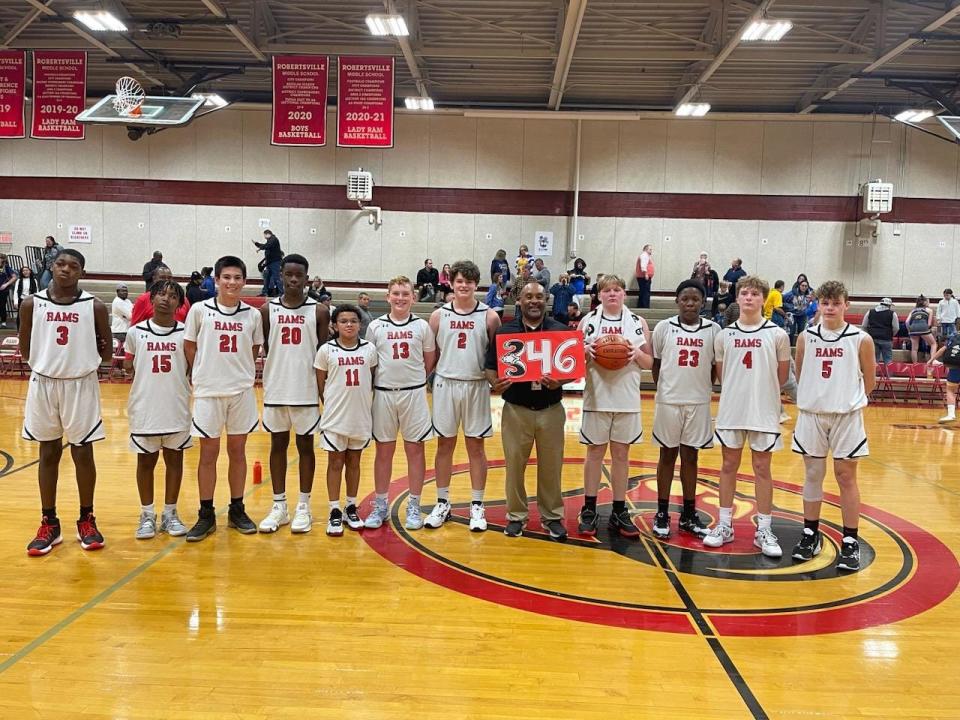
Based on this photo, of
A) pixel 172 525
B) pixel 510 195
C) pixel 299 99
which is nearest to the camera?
pixel 172 525

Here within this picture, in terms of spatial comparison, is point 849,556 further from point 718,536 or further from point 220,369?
point 220,369

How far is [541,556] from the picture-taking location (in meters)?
5.05

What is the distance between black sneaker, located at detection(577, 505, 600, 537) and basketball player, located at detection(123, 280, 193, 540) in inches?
124

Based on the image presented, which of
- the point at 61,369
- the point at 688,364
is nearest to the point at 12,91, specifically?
the point at 61,369

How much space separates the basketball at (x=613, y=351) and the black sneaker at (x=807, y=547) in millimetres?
1864

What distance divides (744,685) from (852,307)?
19770 mm

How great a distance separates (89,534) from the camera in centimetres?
505

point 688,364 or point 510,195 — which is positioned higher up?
Answer: point 510,195

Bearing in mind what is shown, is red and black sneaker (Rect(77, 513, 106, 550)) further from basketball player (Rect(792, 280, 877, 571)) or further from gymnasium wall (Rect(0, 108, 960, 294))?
gymnasium wall (Rect(0, 108, 960, 294))

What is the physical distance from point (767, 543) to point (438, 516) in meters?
2.56

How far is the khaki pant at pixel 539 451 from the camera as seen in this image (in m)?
5.31

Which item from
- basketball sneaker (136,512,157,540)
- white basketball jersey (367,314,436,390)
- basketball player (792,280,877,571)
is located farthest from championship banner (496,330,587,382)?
basketball sneaker (136,512,157,540)

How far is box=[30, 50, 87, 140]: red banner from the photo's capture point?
12.6 metres

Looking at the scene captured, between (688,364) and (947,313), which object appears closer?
(688,364)
